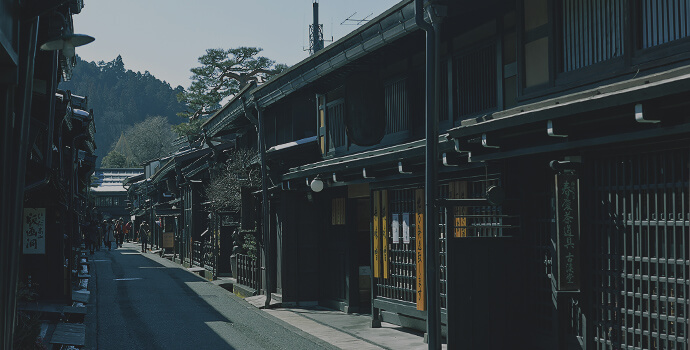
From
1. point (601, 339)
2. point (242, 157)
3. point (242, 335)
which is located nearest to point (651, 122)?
point (601, 339)

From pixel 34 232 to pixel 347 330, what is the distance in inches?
340

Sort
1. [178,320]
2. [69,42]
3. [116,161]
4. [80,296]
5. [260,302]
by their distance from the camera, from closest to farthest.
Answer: [69,42], [178,320], [80,296], [260,302], [116,161]

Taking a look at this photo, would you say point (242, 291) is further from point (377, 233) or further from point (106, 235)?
point (106, 235)

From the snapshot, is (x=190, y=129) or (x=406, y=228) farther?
(x=190, y=129)

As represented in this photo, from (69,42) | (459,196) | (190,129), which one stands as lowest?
(459,196)

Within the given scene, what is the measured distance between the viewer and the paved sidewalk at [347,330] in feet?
49.9

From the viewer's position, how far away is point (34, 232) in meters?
19.3

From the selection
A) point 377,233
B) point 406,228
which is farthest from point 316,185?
point 406,228

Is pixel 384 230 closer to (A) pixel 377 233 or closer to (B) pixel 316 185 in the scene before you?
(A) pixel 377 233

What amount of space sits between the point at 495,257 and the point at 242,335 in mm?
7211

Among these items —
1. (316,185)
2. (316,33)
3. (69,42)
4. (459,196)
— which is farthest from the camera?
(316,33)

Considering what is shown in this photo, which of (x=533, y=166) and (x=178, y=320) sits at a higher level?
(x=533, y=166)

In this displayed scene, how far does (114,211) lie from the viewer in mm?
94312

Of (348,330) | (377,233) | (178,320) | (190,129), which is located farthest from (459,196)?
(190,129)
